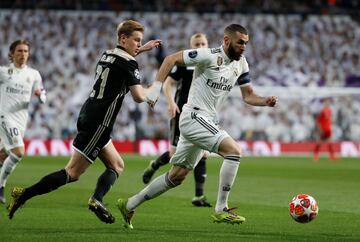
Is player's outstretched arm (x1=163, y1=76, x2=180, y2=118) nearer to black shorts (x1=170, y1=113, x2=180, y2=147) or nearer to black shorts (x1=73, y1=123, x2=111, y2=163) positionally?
black shorts (x1=170, y1=113, x2=180, y2=147)

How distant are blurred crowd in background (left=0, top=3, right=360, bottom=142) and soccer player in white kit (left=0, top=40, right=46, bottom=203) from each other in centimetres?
1901

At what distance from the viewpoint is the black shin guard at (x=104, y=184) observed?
9.69m

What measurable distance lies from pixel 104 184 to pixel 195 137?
47.9 inches

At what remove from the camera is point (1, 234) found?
8.89m

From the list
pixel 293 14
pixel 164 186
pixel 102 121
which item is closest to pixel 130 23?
pixel 102 121

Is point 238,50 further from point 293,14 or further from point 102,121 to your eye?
point 293,14

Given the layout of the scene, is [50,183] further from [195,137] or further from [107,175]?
[195,137]

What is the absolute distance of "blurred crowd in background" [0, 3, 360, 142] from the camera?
109ft

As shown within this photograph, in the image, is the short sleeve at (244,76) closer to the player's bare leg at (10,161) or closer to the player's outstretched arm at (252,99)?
the player's outstretched arm at (252,99)

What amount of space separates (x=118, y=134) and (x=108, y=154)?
930 inches

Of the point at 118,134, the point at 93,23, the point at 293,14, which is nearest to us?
the point at 118,134

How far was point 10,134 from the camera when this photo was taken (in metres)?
13.0

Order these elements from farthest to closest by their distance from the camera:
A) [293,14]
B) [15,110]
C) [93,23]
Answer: [293,14]
[93,23]
[15,110]

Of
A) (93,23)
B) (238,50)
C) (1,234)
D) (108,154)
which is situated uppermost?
(93,23)
